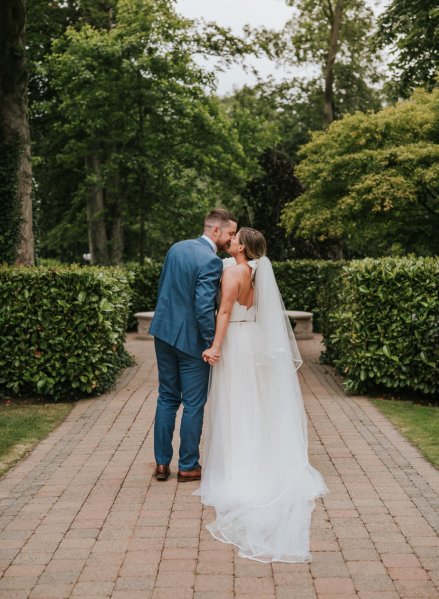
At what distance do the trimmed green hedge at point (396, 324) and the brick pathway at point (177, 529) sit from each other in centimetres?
183

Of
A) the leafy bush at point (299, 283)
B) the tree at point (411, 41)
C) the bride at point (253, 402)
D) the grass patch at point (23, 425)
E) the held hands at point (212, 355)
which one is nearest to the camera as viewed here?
the bride at point (253, 402)

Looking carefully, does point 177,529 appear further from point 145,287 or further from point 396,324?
point 145,287

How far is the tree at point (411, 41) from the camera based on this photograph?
15.2 metres

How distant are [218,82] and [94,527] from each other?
62.6ft

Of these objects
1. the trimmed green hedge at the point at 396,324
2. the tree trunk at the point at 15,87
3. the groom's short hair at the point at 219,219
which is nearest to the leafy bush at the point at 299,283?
the tree trunk at the point at 15,87

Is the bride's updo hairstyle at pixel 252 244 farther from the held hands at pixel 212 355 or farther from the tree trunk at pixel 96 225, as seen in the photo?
the tree trunk at pixel 96 225

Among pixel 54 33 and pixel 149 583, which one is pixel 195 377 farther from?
pixel 54 33

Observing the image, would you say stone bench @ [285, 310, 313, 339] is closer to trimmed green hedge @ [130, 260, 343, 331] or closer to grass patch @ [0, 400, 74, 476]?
trimmed green hedge @ [130, 260, 343, 331]

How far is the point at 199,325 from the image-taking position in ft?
19.0

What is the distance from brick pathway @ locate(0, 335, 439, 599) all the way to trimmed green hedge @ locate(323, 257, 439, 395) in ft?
6.00

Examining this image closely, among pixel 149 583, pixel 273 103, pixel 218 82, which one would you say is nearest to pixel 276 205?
pixel 218 82

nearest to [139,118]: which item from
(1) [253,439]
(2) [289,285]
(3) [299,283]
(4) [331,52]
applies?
(2) [289,285]

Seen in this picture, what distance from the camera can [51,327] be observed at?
372 inches

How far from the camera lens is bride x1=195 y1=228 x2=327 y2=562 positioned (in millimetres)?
5488
